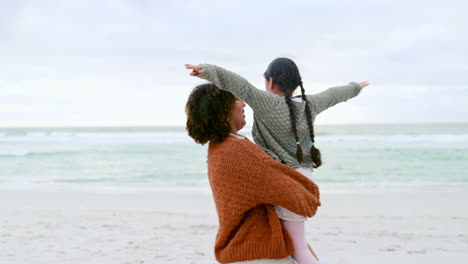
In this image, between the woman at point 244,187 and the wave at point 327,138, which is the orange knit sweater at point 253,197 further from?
the wave at point 327,138

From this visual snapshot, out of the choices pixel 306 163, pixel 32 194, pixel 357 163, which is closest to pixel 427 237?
pixel 306 163

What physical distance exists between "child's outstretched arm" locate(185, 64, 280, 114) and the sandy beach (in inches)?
110

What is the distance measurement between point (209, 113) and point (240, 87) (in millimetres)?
161

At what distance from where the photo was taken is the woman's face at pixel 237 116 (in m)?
1.83

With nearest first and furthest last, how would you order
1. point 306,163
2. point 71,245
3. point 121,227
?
point 306,163
point 71,245
point 121,227

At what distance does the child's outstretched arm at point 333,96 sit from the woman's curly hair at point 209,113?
49 cm

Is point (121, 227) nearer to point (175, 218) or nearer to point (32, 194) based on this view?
point (175, 218)

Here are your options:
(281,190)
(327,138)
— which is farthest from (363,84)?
(327,138)

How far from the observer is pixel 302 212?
5.69 feet

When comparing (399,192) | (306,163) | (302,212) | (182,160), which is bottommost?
(182,160)

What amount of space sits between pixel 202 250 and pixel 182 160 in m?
11.2

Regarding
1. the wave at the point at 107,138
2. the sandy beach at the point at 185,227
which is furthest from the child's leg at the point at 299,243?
the wave at the point at 107,138

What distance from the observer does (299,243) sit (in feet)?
6.10

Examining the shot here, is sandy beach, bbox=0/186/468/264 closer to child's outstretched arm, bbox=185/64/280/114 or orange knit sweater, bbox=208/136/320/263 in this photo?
orange knit sweater, bbox=208/136/320/263
